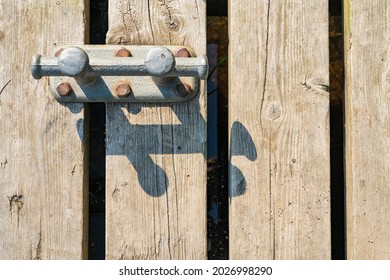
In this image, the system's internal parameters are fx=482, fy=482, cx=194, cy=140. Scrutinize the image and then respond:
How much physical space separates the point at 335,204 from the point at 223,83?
561mm

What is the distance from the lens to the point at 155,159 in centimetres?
130

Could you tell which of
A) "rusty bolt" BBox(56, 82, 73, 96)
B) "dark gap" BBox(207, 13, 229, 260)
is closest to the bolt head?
"rusty bolt" BBox(56, 82, 73, 96)

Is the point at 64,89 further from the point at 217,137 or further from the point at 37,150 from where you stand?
the point at 217,137

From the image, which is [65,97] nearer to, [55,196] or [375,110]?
[55,196]

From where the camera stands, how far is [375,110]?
131 cm

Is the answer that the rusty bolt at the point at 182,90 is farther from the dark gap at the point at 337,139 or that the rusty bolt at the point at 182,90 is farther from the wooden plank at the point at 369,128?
the dark gap at the point at 337,139

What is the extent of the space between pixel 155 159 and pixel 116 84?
0.23 meters

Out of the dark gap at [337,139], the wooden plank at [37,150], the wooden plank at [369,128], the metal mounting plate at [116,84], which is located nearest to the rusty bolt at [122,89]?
the metal mounting plate at [116,84]

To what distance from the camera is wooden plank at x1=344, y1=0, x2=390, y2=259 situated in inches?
51.6

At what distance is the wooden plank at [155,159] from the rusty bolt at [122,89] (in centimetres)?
4

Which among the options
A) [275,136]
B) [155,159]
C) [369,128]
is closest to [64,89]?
[155,159]

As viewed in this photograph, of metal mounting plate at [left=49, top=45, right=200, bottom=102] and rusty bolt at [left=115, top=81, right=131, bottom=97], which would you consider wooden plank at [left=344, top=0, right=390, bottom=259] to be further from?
rusty bolt at [left=115, top=81, right=131, bottom=97]

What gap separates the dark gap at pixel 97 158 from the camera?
5.24ft

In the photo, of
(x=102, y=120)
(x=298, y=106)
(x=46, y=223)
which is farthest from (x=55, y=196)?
(x=298, y=106)
